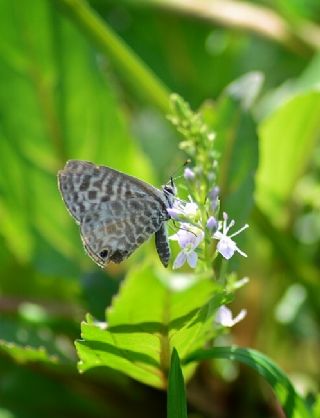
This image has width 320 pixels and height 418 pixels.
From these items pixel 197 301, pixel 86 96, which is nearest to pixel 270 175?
pixel 86 96

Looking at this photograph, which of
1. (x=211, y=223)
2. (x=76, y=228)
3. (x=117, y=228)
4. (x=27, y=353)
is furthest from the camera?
(x=76, y=228)

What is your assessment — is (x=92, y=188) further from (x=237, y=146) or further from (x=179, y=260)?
(x=237, y=146)

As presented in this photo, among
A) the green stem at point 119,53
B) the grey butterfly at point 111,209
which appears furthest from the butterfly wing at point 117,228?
the green stem at point 119,53

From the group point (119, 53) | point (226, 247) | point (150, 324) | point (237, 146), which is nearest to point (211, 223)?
point (226, 247)

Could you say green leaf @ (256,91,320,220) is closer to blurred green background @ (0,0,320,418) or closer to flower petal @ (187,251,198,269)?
blurred green background @ (0,0,320,418)

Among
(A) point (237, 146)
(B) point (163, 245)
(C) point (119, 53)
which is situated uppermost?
(C) point (119, 53)

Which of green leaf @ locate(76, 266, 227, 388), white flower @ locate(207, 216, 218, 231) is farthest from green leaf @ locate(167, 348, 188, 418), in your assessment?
white flower @ locate(207, 216, 218, 231)
